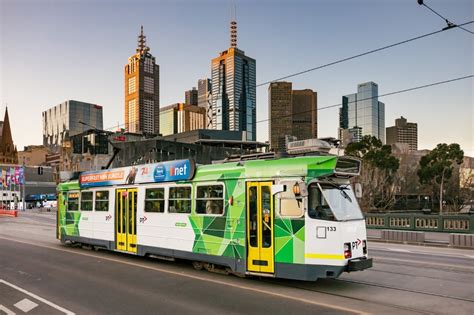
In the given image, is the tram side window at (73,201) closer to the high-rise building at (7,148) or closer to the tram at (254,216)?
the tram at (254,216)

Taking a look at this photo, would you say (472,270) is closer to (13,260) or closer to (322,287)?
(322,287)

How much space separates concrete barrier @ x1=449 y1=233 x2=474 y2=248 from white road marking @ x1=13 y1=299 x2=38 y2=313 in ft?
57.1

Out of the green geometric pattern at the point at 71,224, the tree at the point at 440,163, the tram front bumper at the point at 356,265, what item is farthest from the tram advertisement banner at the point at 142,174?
the tree at the point at 440,163

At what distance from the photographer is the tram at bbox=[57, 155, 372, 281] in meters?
9.77

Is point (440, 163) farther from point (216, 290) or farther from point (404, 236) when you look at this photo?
point (216, 290)

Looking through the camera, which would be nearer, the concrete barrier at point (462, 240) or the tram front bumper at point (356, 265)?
the tram front bumper at point (356, 265)

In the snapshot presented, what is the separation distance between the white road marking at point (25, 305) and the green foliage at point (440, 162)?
5314 cm

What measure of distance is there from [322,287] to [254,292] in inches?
66.7

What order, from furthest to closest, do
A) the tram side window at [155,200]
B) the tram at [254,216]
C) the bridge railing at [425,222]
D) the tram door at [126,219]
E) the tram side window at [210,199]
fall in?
the bridge railing at [425,222] < the tram door at [126,219] < the tram side window at [155,200] < the tram side window at [210,199] < the tram at [254,216]

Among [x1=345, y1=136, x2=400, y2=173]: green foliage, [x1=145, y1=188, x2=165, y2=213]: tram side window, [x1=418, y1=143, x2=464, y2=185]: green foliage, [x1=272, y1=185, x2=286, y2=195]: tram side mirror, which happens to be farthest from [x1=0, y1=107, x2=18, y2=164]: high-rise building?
[x1=272, y1=185, x2=286, y2=195]: tram side mirror

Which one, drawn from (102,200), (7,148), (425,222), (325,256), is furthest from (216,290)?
(7,148)

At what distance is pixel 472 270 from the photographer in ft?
40.7

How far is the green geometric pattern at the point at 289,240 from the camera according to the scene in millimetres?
9859

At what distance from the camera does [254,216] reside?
10.7 m
